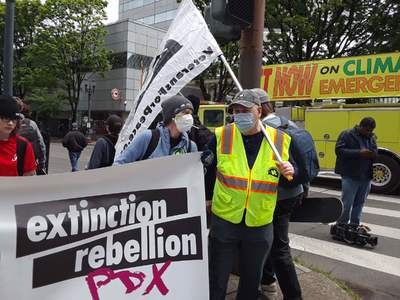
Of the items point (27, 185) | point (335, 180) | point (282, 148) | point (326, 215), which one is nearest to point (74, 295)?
point (27, 185)

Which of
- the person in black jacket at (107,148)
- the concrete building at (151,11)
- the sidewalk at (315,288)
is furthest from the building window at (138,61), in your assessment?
the sidewalk at (315,288)

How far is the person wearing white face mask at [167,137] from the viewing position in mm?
3057

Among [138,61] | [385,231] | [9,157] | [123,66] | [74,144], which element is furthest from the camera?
[138,61]

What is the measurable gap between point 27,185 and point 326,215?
232 centimetres

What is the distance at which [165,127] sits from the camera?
3.19m

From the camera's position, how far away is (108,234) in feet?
8.57

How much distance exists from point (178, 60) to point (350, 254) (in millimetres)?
3770

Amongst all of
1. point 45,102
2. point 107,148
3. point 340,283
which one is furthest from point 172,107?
point 45,102

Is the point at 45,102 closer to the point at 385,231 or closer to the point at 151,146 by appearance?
the point at 385,231

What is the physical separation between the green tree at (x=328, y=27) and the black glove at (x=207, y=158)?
1729cm

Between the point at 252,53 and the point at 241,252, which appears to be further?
the point at 252,53

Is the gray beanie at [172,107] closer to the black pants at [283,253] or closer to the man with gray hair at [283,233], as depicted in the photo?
the man with gray hair at [283,233]

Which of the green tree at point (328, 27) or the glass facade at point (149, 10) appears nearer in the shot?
the green tree at point (328, 27)

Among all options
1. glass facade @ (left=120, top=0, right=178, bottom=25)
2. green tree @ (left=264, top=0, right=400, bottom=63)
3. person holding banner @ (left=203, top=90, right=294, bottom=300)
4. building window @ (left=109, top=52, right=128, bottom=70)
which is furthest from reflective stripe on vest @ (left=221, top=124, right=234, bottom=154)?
glass facade @ (left=120, top=0, right=178, bottom=25)
